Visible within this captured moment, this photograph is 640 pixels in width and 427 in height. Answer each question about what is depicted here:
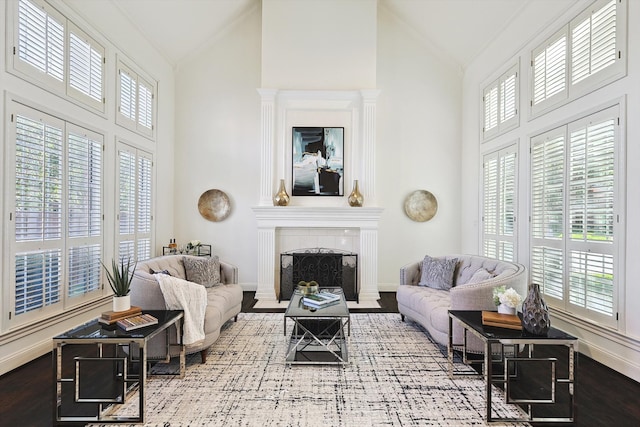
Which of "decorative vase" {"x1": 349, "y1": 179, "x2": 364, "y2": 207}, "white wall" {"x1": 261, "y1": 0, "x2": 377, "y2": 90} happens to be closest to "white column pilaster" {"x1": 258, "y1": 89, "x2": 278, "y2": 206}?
"white wall" {"x1": 261, "y1": 0, "x2": 377, "y2": 90}

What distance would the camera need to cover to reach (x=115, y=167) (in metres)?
4.27

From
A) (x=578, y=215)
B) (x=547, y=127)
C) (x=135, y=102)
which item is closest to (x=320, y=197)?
(x=135, y=102)

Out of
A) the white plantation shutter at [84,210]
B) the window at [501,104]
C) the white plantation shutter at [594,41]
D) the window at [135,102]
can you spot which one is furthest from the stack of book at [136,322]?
the window at [501,104]

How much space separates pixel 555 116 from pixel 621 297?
1998 millimetres

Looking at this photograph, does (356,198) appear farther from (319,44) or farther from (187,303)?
(187,303)

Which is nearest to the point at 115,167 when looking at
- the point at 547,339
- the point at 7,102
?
the point at 7,102

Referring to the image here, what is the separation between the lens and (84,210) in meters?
3.68

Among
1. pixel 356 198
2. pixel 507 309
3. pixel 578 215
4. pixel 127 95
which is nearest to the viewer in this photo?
pixel 507 309

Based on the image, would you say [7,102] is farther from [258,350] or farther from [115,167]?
[258,350]

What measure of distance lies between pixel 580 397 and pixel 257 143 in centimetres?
536

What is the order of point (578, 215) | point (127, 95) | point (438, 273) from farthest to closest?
point (127, 95) < point (438, 273) < point (578, 215)

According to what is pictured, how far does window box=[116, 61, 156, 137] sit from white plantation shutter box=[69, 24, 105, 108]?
1.29ft

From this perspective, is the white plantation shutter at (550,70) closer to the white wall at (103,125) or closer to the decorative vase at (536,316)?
the decorative vase at (536,316)

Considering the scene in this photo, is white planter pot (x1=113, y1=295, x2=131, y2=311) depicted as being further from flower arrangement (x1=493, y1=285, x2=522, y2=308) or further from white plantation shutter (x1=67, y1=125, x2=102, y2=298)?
flower arrangement (x1=493, y1=285, x2=522, y2=308)
